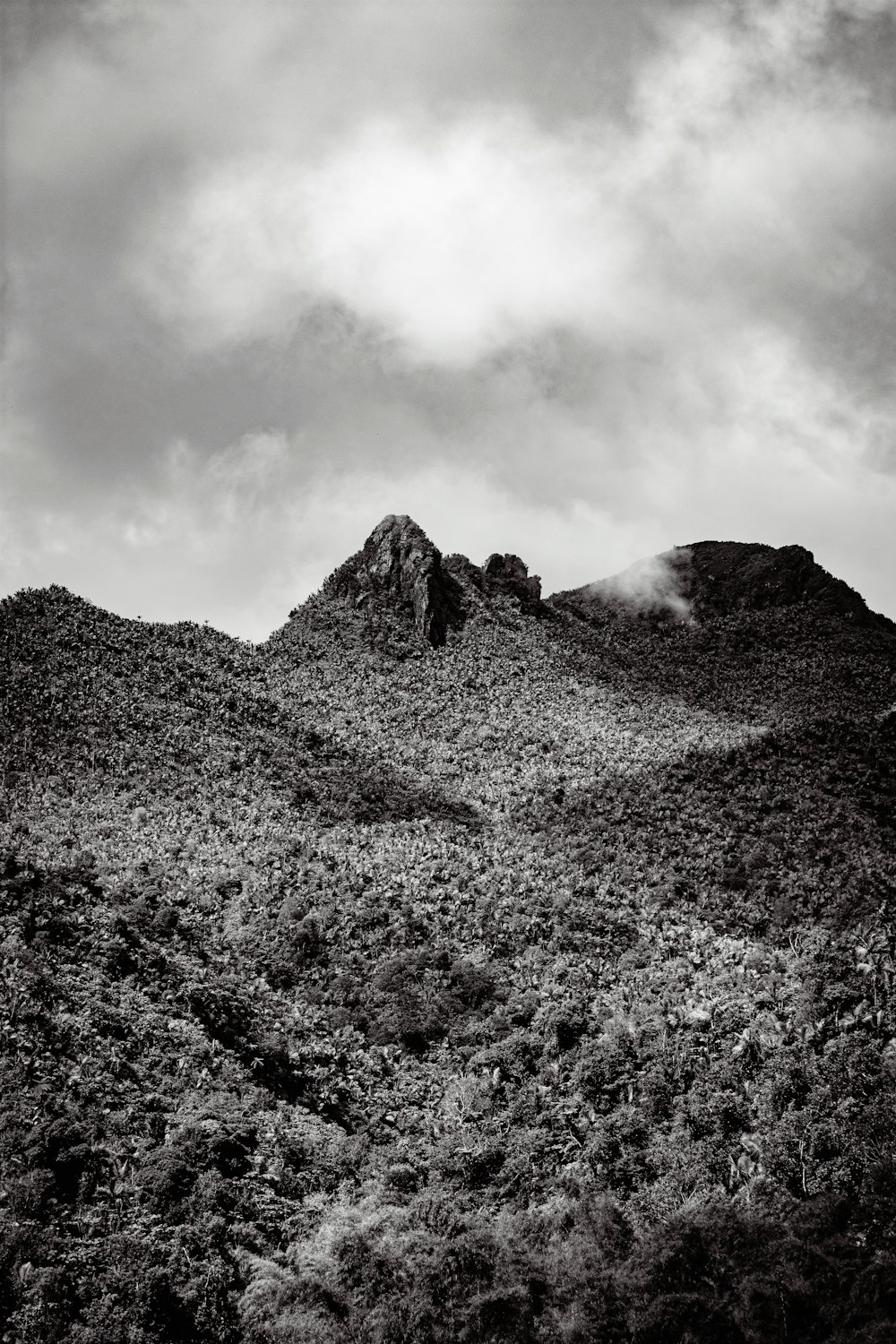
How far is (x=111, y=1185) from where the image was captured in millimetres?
23375

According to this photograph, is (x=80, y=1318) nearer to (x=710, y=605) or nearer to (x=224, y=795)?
(x=224, y=795)

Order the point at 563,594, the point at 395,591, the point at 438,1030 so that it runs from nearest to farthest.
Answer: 1. the point at 438,1030
2. the point at 395,591
3. the point at 563,594

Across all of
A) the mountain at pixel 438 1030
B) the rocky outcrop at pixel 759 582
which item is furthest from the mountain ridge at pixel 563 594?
the mountain at pixel 438 1030

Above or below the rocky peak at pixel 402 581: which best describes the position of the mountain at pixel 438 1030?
below

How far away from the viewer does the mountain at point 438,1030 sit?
2108 cm

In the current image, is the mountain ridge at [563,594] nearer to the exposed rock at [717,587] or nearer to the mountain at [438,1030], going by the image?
the exposed rock at [717,587]

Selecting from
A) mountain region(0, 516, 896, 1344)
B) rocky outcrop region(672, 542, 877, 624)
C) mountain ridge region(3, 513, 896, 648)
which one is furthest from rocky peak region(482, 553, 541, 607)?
mountain region(0, 516, 896, 1344)

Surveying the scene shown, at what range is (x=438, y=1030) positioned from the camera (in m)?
34.0

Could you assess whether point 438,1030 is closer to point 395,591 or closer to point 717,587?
point 395,591

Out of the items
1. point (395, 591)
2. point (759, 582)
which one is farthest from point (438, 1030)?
point (759, 582)

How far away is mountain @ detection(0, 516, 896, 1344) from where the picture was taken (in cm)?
2108

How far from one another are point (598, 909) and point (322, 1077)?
16229 millimetres

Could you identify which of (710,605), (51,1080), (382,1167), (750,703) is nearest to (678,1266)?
(382,1167)

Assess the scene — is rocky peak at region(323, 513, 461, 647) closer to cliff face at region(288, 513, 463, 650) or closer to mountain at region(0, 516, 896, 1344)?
cliff face at region(288, 513, 463, 650)
